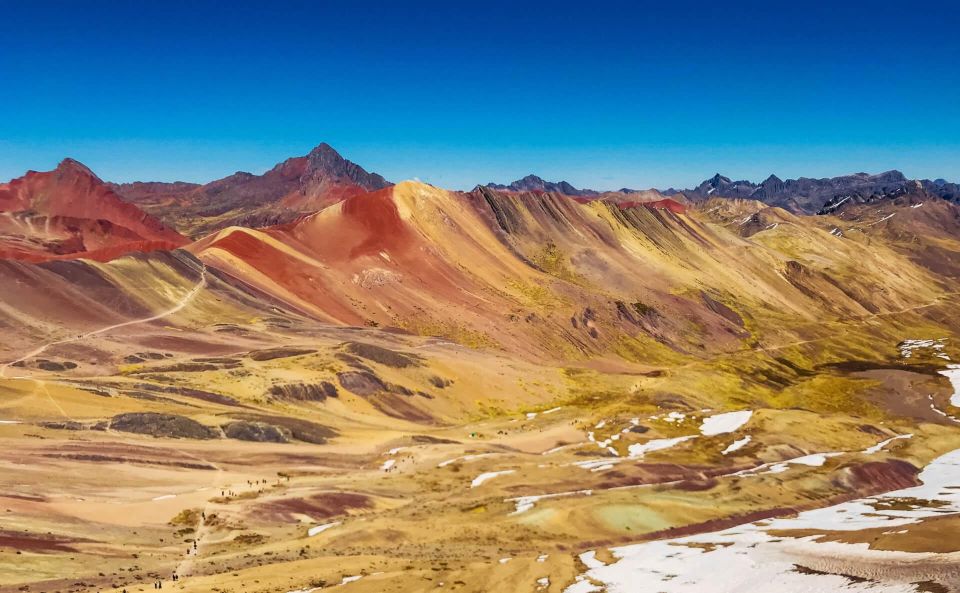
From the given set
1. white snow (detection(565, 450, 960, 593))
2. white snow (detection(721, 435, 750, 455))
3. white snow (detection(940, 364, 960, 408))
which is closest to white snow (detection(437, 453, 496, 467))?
white snow (detection(565, 450, 960, 593))

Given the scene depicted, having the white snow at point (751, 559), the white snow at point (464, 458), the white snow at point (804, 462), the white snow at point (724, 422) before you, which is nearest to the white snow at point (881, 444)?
the white snow at point (804, 462)

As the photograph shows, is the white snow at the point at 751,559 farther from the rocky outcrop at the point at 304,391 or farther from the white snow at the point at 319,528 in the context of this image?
the rocky outcrop at the point at 304,391

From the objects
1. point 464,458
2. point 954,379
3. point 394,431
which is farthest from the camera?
point 954,379

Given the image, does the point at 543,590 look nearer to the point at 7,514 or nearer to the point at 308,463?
the point at 7,514

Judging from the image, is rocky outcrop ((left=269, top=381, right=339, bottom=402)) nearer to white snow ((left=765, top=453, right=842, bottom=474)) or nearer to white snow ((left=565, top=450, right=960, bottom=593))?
white snow ((left=765, top=453, right=842, bottom=474))

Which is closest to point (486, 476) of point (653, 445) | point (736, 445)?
point (653, 445)

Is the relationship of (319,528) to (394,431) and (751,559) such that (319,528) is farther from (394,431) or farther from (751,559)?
(394,431)

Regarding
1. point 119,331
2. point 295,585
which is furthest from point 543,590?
point 119,331
